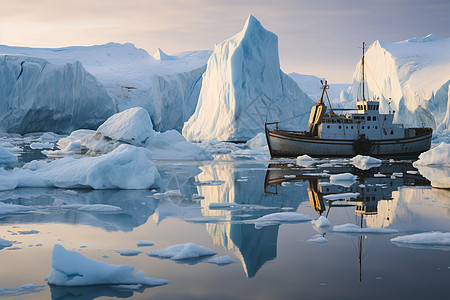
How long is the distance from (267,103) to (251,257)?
32838mm

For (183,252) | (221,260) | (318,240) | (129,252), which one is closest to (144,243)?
A: (129,252)

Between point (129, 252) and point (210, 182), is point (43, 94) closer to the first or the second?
point (210, 182)

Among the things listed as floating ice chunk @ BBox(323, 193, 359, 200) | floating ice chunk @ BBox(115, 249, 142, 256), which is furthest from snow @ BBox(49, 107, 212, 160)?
floating ice chunk @ BBox(115, 249, 142, 256)

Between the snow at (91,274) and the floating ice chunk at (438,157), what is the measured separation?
15.7 meters

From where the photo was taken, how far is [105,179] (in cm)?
1226

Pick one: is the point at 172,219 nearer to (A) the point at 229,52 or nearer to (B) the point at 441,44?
(A) the point at 229,52

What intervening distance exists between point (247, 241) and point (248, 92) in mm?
31440

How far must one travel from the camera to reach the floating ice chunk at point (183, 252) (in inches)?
232

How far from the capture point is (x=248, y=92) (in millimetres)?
37594

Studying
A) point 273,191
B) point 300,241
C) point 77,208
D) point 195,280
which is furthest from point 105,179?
point 195,280

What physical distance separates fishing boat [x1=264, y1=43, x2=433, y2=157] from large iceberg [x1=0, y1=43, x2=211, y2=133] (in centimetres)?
2406

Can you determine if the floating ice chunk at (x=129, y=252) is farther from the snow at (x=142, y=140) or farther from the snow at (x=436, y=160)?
the snow at (x=142, y=140)

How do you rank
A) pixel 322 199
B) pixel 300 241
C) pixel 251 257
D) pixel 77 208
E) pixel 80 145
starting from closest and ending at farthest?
pixel 251 257 → pixel 300 241 → pixel 77 208 → pixel 322 199 → pixel 80 145

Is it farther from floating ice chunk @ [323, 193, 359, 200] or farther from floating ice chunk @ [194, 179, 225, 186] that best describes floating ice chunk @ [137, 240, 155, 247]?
floating ice chunk @ [194, 179, 225, 186]
